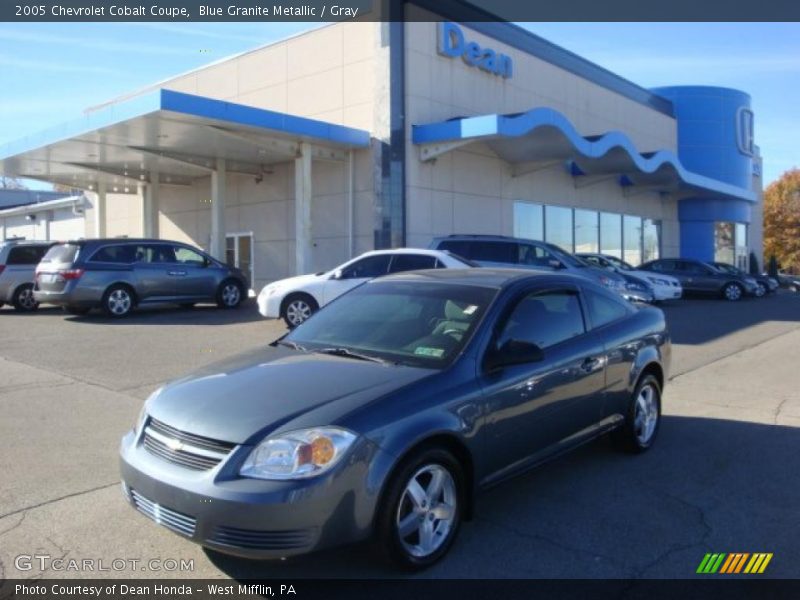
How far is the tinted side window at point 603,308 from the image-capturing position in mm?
5523

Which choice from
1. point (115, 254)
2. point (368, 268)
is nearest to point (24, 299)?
point (115, 254)

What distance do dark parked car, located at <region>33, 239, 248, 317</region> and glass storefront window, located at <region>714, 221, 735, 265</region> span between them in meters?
28.0

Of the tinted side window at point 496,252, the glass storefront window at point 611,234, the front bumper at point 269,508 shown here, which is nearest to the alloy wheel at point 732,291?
the glass storefront window at point 611,234

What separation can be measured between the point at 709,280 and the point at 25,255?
66.4 feet

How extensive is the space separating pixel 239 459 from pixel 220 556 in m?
0.82

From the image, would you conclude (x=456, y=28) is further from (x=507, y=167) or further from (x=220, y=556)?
(x=220, y=556)

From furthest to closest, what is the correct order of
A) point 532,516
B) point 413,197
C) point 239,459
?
point 413,197 → point 532,516 → point 239,459

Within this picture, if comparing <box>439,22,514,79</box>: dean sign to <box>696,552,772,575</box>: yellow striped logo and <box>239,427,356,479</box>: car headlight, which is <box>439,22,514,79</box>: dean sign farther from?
<box>239,427,356,479</box>: car headlight

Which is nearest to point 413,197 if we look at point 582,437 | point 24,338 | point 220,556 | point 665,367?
point 24,338

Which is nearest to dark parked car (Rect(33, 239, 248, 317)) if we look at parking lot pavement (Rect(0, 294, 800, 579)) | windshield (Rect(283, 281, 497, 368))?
parking lot pavement (Rect(0, 294, 800, 579))

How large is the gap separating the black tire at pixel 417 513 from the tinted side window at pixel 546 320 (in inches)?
38.3

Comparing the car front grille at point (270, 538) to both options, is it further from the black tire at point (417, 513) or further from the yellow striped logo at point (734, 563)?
the yellow striped logo at point (734, 563)

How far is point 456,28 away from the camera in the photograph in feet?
67.2

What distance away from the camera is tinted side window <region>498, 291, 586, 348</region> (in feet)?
15.4
